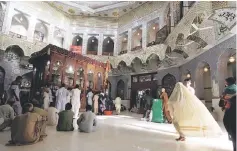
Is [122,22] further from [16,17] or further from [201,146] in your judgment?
[201,146]

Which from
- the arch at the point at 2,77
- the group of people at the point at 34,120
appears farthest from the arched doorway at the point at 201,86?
the arch at the point at 2,77

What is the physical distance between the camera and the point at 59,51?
9.84 m

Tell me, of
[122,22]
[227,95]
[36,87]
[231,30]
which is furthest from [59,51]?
[122,22]

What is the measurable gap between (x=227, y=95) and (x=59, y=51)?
8677 millimetres

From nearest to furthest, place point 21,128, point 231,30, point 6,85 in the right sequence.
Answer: point 21,128 → point 231,30 → point 6,85

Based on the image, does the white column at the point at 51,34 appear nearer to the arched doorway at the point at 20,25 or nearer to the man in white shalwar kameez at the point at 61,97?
the arched doorway at the point at 20,25

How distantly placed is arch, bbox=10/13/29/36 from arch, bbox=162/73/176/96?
12.0 metres

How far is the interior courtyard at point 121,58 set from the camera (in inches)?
162

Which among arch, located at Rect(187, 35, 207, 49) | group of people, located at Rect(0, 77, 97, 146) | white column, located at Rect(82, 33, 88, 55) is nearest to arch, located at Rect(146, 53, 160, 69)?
arch, located at Rect(187, 35, 207, 49)

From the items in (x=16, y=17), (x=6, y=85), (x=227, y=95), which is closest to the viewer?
(x=227, y=95)

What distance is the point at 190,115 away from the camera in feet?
13.1

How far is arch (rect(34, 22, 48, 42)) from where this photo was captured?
52.2 ft

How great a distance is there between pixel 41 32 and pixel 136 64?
8.89 meters

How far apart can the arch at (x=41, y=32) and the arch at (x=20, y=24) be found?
880mm
